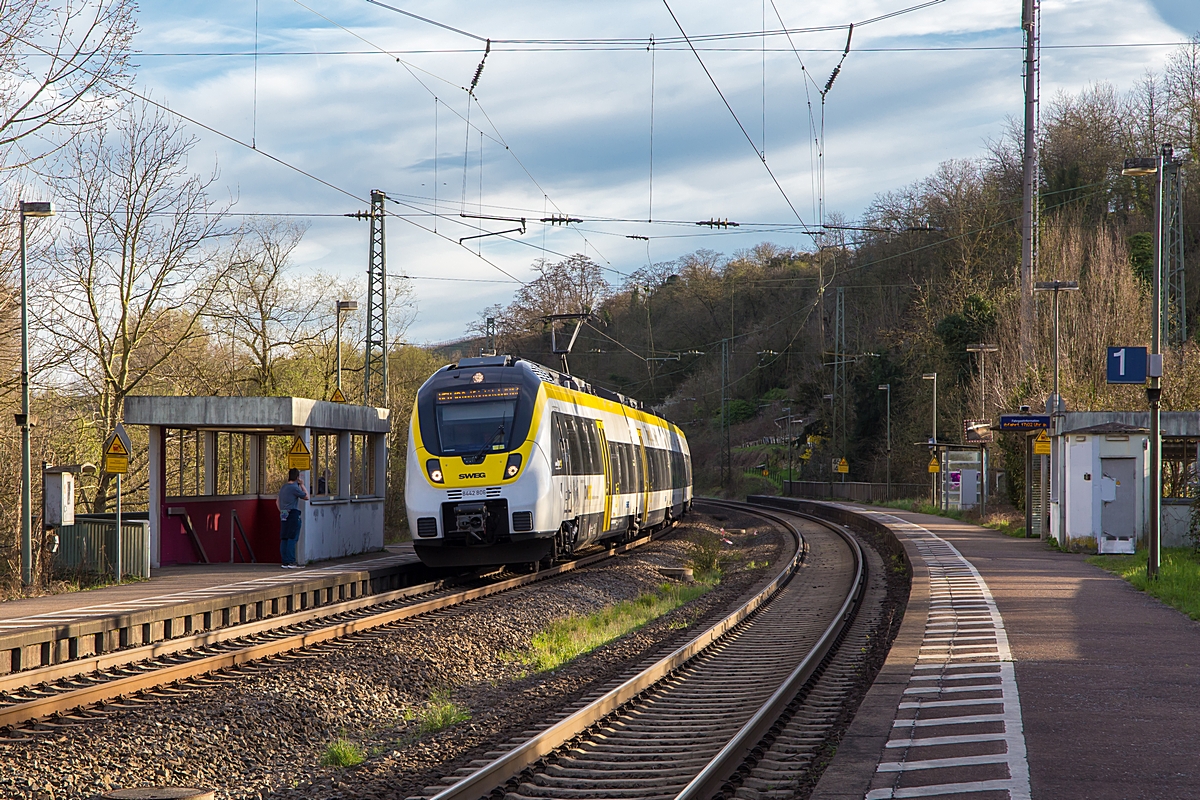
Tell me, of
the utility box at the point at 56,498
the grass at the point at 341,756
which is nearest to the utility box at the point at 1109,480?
the utility box at the point at 56,498

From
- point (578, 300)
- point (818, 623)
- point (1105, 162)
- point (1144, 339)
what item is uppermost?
point (1105, 162)

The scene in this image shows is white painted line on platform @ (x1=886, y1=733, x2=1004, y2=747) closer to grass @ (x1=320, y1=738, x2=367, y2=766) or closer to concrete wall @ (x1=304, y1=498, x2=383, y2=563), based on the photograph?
grass @ (x1=320, y1=738, x2=367, y2=766)

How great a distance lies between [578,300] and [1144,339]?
30.8 m

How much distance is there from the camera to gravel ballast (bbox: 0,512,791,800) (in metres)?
7.34

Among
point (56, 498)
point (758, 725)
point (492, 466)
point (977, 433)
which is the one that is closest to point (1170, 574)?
point (492, 466)

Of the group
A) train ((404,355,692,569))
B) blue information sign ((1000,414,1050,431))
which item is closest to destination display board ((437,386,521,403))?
train ((404,355,692,569))

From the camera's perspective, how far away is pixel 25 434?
655 inches

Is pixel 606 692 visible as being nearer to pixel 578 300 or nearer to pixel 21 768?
pixel 21 768

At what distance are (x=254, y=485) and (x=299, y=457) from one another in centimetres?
445

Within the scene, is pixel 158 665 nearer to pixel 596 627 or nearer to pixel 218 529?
pixel 596 627

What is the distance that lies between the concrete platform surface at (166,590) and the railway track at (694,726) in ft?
19.9

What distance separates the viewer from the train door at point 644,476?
2873 cm

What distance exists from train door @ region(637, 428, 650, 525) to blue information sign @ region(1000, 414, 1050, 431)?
873 cm

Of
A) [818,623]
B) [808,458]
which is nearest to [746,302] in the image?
[808,458]
